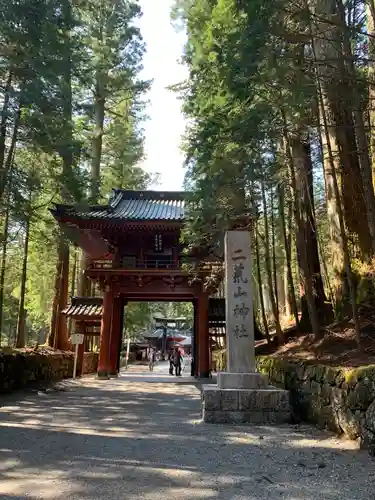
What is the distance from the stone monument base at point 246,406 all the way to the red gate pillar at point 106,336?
27.1 ft

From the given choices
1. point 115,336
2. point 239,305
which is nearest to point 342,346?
point 239,305

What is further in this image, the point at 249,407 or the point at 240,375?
the point at 240,375

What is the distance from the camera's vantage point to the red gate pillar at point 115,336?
14.8m

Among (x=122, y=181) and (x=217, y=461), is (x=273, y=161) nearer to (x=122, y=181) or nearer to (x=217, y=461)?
(x=217, y=461)

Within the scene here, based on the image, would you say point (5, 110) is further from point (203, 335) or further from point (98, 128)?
point (203, 335)

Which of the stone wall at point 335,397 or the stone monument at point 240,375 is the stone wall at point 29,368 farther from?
the stone wall at point 335,397

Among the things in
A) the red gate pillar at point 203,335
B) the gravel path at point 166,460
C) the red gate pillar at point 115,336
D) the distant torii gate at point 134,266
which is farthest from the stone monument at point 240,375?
the red gate pillar at point 115,336

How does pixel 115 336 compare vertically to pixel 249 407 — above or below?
above

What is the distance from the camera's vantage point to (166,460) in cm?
414

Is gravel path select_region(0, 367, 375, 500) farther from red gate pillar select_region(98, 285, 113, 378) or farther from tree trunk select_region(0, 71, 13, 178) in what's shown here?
red gate pillar select_region(98, 285, 113, 378)

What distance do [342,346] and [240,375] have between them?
1879 millimetres

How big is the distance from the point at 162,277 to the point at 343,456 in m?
10.2

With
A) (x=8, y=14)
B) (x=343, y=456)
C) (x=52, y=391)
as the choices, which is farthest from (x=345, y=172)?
(x=52, y=391)

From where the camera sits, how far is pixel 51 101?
26.9 feet
